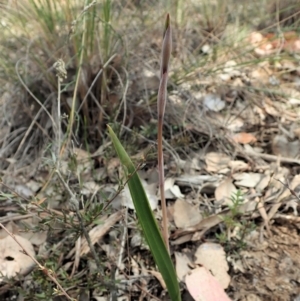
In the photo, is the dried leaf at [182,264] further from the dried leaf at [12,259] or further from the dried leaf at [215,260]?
the dried leaf at [12,259]

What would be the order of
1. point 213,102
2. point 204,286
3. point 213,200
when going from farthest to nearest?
1. point 213,102
2. point 213,200
3. point 204,286

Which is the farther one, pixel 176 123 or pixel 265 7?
pixel 265 7

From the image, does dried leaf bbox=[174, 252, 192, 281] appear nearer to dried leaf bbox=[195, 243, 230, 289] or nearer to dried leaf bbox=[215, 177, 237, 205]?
dried leaf bbox=[195, 243, 230, 289]

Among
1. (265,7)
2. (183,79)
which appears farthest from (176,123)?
(265,7)

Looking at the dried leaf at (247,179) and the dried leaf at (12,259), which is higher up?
the dried leaf at (12,259)

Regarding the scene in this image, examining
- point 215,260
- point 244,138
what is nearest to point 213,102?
point 244,138

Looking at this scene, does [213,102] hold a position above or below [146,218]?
below

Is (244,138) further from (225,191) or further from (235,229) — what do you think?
(235,229)

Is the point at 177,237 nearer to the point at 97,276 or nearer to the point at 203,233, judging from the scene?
the point at 203,233

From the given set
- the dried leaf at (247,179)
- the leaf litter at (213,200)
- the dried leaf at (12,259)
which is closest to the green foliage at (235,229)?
the leaf litter at (213,200)

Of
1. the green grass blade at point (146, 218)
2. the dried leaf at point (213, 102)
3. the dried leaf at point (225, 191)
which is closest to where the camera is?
the green grass blade at point (146, 218)

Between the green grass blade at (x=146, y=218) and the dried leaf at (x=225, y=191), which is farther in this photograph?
the dried leaf at (x=225, y=191)
